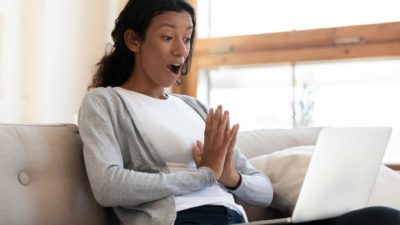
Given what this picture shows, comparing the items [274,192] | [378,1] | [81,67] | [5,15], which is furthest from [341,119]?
[5,15]

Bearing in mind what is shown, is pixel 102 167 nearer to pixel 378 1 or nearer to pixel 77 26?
pixel 77 26

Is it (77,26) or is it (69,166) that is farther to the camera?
(77,26)

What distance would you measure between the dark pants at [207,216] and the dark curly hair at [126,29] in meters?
0.49

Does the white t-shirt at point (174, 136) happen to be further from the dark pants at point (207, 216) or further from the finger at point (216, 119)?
the finger at point (216, 119)

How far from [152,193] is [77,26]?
177cm

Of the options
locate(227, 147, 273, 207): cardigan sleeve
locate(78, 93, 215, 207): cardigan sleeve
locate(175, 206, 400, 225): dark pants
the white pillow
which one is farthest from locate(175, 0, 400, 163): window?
locate(78, 93, 215, 207): cardigan sleeve

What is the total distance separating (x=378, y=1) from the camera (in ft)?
9.16

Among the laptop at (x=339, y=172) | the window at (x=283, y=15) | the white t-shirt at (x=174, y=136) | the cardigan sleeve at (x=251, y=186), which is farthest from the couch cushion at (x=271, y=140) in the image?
the window at (x=283, y=15)

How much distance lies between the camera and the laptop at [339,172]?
1.15m

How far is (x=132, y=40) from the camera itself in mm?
1622

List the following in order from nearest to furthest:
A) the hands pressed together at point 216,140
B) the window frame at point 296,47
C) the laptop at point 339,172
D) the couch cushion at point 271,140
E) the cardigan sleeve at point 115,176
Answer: the laptop at point 339,172 < the cardigan sleeve at point 115,176 < the hands pressed together at point 216,140 < the couch cushion at point 271,140 < the window frame at point 296,47

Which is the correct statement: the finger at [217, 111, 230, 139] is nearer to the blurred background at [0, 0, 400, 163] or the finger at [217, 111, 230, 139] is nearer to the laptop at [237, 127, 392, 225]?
the laptop at [237, 127, 392, 225]

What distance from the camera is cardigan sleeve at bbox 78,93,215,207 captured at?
1.31 meters

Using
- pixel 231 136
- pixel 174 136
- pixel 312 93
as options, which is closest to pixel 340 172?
pixel 231 136
